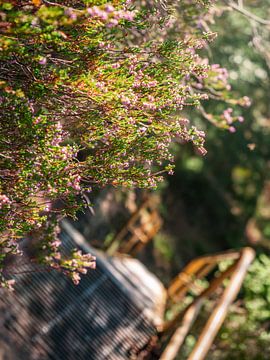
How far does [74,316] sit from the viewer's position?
6.18 m

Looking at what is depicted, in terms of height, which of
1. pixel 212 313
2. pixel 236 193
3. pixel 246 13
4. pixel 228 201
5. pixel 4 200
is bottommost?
pixel 228 201

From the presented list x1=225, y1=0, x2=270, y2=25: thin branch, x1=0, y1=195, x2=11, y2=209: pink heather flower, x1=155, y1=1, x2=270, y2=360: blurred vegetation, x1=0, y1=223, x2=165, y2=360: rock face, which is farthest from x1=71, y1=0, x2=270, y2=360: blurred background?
x1=0, y1=195, x2=11, y2=209: pink heather flower

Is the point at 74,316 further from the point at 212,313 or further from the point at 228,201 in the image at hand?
the point at 228,201

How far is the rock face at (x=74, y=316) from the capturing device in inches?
220

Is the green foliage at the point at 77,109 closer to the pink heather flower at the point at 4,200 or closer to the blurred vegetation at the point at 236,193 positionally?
the pink heather flower at the point at 4,200

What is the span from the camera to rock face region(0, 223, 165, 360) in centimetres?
558

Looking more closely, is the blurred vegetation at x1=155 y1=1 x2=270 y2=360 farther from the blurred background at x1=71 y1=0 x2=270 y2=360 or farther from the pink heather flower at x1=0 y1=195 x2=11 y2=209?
the pink heather flower at x1=0 y1=195 x2=11 y2=209

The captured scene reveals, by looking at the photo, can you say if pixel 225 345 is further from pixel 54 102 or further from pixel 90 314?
pixel 54 102

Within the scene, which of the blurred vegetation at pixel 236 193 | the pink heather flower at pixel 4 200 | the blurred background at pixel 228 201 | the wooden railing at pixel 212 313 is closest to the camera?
the pink heather flower at pixel 4 200

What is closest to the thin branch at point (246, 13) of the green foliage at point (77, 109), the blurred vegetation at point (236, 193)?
the blurred vegetation at point (236, 193)

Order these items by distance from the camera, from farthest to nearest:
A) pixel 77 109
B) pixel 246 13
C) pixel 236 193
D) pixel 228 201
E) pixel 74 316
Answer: pixel 228 201 < pixel 236 193 < pixel 74 316 < pixel 246 13 < pixel 77 109

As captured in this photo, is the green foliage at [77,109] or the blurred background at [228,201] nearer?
the green foliage at [77,109]

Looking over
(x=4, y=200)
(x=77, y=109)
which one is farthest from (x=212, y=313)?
(x=4, y=200)

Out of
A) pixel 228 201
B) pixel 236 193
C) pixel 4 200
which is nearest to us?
pixel 4 200
